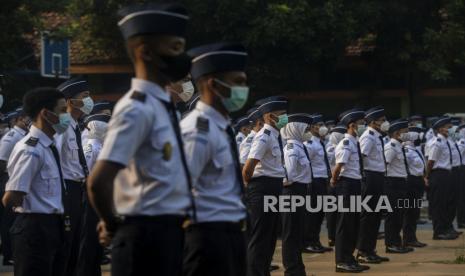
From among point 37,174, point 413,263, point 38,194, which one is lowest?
point 413,263

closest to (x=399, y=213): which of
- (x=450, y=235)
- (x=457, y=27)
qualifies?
(x=450, y=235)

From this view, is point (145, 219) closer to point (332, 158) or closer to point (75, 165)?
point (75, 165)

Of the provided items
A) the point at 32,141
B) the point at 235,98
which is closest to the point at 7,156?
the point at 32,141

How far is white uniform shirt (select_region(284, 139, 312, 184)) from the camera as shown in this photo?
1345 cm

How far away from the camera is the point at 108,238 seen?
5.50m

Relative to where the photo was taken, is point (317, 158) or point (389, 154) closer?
point (389, 154)

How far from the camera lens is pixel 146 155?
5469mm

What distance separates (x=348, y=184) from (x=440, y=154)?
17.6 feet

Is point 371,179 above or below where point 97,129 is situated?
below

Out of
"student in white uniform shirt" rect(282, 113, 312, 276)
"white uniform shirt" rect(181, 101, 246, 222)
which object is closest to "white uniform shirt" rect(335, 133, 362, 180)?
"student in white uniform shirt" rect(282, 113, 312, 276)

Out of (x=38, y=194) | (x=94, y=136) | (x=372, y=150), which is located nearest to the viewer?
(x=38, y=194)

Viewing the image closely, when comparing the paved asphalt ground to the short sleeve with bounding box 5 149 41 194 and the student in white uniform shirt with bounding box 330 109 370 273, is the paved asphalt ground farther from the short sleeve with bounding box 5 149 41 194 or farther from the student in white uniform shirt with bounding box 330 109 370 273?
the short sleeve with bounding box 5 149 41 194

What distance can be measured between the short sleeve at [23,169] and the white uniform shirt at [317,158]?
9.24m

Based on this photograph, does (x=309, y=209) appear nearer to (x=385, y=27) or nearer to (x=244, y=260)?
(x=244, y=260)
